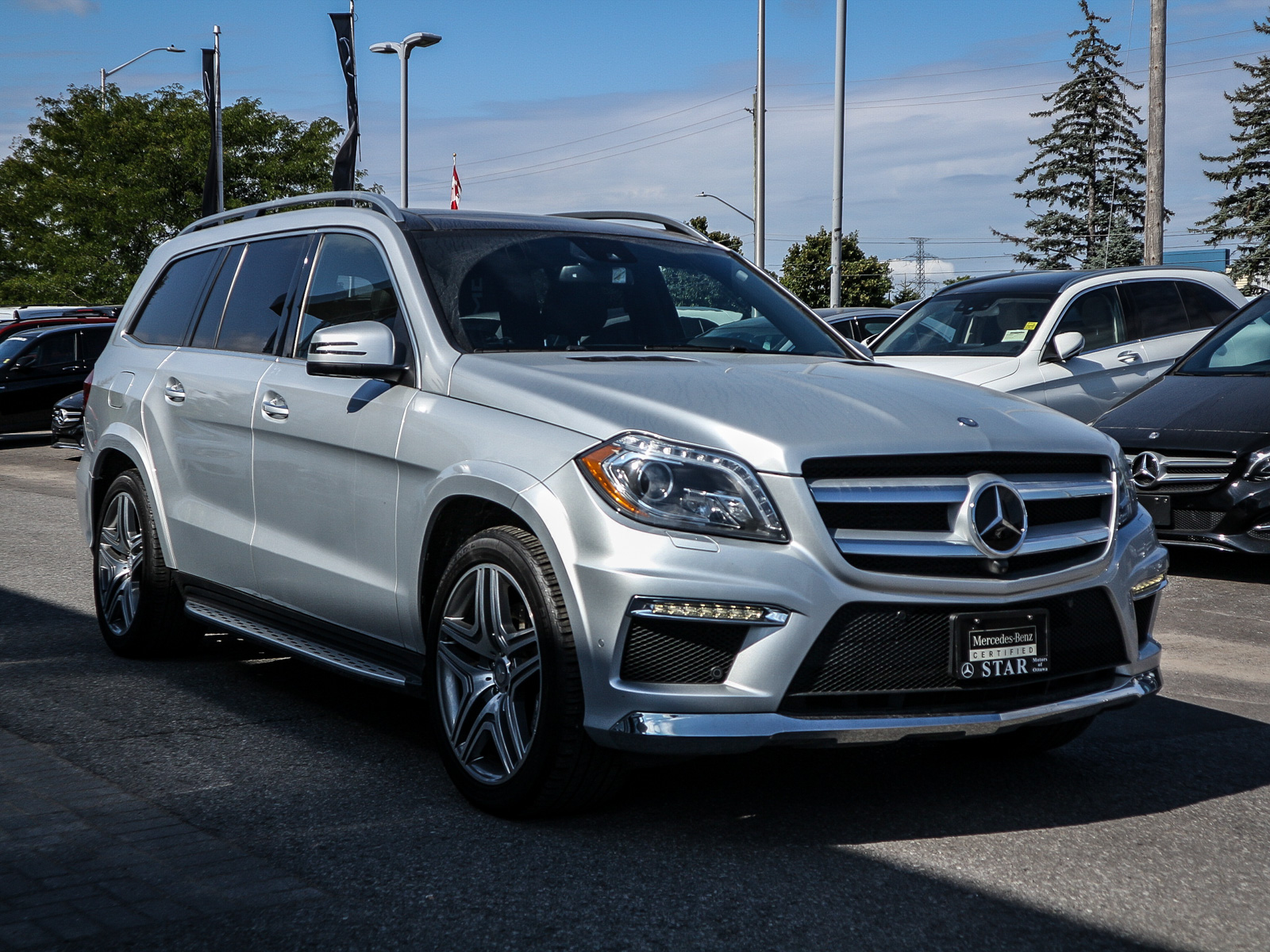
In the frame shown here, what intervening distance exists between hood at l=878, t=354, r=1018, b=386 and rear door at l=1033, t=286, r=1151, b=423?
30 centimetres

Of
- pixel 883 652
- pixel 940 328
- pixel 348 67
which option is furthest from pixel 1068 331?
pixel 348 67

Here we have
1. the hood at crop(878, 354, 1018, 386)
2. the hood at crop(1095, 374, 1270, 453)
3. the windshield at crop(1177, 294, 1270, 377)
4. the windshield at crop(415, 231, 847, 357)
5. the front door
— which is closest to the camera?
the front door

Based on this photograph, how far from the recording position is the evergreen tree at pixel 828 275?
51.1 metres

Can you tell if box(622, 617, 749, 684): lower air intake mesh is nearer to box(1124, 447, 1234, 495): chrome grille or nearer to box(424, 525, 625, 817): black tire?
box(424, 525, 625, 817): black tire

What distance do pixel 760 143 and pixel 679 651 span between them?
3372 cm

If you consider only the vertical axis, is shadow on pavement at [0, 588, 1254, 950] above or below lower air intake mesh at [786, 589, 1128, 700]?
below

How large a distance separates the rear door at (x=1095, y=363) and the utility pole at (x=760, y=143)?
24.4 meters

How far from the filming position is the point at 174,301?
21.8ft

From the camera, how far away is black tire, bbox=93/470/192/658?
6.29 m

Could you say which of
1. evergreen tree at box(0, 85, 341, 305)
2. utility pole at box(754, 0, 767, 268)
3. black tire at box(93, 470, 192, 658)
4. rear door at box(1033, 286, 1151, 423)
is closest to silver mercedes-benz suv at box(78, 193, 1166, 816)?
black tire at box(93, 470, 192, 658)

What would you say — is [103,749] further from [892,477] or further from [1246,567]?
[1246,567]

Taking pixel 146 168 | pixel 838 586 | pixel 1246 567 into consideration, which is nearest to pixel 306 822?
pixel 838 586

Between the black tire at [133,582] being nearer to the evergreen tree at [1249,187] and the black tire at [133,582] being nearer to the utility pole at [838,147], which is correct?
the utility pole at [838,147]

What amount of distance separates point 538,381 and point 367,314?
112 centimetres
